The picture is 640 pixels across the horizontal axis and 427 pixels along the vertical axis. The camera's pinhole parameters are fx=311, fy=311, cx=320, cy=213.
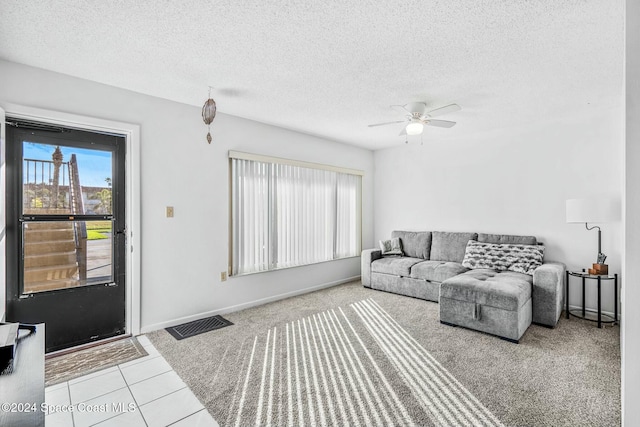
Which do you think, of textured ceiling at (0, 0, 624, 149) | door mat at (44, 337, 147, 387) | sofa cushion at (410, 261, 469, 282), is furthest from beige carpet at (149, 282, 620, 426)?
textured ceiling at (0, 0, 624, 149)

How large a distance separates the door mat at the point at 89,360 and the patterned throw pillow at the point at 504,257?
Answer: 400cm

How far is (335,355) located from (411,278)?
2.15m

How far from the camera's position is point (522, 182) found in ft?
14.0

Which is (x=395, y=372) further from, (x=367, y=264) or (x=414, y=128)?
(x=367, y=264)

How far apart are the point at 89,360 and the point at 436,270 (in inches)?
154

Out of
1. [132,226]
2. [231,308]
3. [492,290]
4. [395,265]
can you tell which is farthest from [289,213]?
[492,290]

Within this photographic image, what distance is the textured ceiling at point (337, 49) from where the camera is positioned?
189 cm

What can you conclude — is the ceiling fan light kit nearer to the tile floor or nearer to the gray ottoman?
the gray ottoman

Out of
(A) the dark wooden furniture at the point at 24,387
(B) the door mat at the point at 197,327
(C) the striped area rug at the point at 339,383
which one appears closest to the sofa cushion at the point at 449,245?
(C) the striped area rug at the point at 339,383

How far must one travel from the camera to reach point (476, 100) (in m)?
3.33

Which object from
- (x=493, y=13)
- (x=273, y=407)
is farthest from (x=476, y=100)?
(x=273, y=407)

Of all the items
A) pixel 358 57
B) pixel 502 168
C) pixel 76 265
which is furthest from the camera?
pixel 502 168

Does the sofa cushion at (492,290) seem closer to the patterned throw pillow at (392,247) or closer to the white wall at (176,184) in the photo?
the patterned throw pillow at (392,247)

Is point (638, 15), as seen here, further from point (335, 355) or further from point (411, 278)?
point (411, 278)
